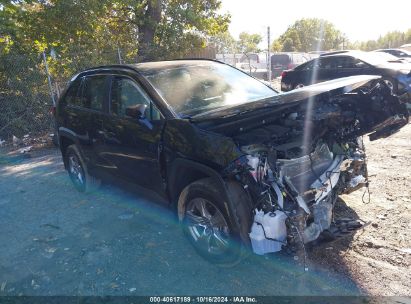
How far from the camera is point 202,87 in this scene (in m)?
4.60

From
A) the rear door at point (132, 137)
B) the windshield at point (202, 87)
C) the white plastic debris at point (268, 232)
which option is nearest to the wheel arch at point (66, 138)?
the rear door at point (132, 137)

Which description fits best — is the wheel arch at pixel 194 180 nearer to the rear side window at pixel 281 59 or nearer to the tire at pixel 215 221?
the tire at pixel 215 221

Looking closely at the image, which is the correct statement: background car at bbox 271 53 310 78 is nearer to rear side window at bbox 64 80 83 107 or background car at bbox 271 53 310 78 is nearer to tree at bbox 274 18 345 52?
rear side window at bbox 64 80 83 107

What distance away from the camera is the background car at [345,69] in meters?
9.74

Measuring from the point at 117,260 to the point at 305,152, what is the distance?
2.15 m

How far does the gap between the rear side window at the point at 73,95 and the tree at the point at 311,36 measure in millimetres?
59905

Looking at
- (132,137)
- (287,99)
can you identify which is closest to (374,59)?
(287,99)

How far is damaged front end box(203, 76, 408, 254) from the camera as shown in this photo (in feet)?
10.4

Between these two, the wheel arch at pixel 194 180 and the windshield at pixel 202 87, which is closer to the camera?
the wheel arch at pixel 194 180

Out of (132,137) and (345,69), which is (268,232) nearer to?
(132,137)

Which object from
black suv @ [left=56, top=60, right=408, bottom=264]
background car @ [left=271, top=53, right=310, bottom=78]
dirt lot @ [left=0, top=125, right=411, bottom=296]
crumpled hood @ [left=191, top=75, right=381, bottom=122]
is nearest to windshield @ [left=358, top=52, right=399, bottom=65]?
dirt lot @ [left=0, top=125, right=411, bottom=296]

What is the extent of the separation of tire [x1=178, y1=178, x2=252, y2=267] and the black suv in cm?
1

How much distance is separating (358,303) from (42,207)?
444cm

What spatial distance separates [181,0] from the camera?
1420 centimetres
